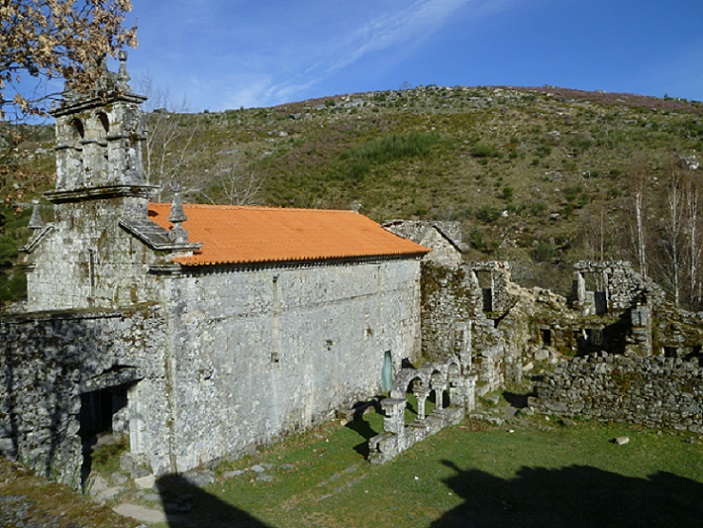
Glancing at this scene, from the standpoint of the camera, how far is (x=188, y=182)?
1750 inches

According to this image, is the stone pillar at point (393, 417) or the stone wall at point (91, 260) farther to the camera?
the stone pillar at point (393, 417)

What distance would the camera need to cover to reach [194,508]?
11680mm

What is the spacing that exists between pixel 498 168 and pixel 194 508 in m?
42.5

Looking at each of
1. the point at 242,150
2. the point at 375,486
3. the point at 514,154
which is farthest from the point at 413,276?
the point at 242,150

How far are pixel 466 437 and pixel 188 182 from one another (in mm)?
35248

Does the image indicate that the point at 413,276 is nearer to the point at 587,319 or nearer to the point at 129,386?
the point at 587,319

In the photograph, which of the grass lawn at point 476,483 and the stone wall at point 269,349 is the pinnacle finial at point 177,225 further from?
the grass lawn at point 476,483

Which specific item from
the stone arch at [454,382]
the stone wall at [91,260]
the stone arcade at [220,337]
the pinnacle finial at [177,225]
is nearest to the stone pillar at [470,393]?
the stone arcade at [220,337]

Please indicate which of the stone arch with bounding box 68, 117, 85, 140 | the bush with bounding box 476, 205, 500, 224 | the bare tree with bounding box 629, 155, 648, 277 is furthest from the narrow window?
the bush with bounding box 476, 205, 500, 224

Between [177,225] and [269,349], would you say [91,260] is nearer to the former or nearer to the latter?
[177,225]

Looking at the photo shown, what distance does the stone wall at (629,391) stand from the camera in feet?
48.8

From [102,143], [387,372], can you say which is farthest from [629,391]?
[102,143]

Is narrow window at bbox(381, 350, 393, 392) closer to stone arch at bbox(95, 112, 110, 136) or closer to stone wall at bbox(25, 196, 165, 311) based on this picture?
stone wall at bbox(25, 196, 165, 311)

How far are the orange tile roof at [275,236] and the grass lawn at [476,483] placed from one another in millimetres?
5402
